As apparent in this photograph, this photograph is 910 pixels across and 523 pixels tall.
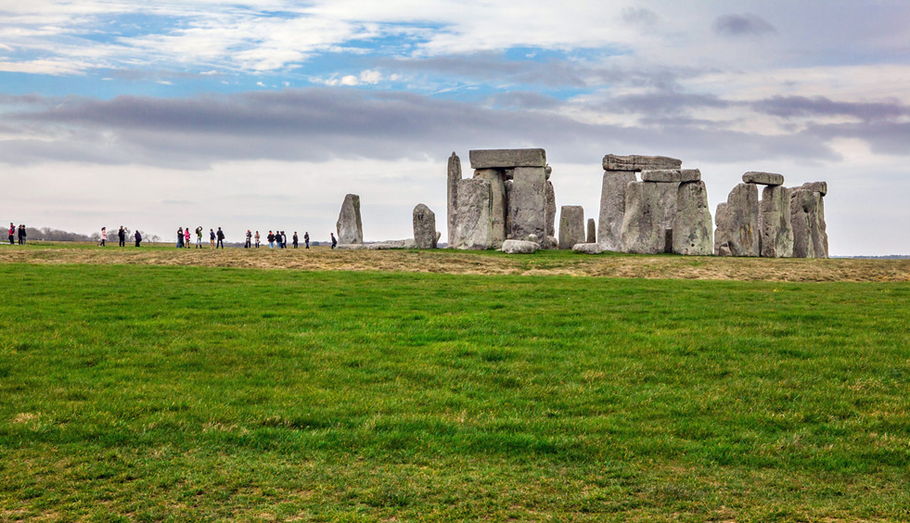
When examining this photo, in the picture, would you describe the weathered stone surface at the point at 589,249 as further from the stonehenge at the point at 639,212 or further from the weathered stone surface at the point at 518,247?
the weathered stone surface at the point at 518,247

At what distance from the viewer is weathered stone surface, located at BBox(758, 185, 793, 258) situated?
3575 centimetres

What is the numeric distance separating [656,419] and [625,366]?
2155 millimetres

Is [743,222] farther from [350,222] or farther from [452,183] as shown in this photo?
[350,222]

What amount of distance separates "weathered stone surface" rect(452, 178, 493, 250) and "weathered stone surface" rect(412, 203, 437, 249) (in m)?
1.33

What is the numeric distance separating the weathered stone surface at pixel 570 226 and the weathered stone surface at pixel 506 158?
5.16m

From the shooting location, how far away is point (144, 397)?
8.76m

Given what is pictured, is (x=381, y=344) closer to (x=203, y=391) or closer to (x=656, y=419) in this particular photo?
(x=203, y=391)

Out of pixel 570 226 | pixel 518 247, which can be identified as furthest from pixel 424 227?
pixel 570 226

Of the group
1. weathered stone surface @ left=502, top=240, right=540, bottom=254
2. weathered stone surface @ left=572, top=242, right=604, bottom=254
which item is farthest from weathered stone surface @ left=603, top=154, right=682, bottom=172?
weathered stone surface @ left=502, top=240, right=540, bottom=254

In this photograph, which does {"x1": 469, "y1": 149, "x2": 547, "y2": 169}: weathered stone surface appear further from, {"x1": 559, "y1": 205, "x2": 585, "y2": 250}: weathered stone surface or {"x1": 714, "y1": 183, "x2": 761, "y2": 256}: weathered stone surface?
{"x1": 714, "y1": 183, "x2": 761, "y2": 256}: weathered stone surface

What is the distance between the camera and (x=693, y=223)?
108 feet

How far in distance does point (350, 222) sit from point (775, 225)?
1955 centimetres

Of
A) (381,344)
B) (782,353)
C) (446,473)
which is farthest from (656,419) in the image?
(381,344)

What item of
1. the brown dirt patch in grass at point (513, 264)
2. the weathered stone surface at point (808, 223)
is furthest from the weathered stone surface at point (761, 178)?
the brown dirt patch in grass at point (513, 264)
